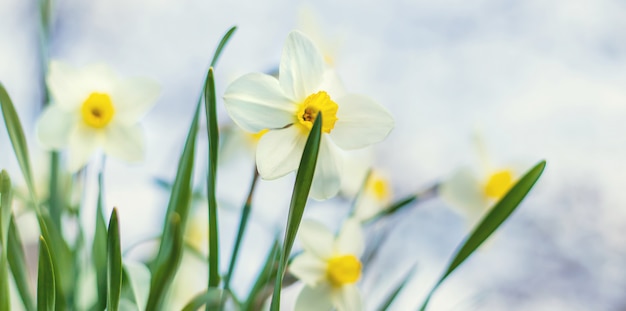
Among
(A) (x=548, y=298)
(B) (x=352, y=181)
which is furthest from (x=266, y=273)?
(A) (x=548, y=298)

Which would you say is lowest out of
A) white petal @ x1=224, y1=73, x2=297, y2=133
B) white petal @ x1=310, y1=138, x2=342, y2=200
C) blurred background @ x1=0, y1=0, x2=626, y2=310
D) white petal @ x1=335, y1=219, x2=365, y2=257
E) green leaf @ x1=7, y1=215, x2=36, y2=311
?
blurred background @ x1=0, y1=0, x2=626, y2=310

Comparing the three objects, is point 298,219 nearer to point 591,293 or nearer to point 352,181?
point 352,181

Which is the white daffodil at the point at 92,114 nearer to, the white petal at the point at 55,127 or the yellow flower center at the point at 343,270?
the white petal at the point at 55,127

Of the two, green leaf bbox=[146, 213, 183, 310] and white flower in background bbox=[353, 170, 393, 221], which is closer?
green leaf bbox=[146, 213, 183, 310]

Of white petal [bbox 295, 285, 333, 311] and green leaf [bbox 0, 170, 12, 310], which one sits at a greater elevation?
green leaf [bbox 0, 170, 12, 310]

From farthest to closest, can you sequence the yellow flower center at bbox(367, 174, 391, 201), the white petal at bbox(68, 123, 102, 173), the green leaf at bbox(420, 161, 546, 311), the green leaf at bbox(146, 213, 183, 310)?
1. the yellow flower center at bbox(367, 174, 391, 201)
2. the white petal at bbox(68, 123, 102, 173)
3. the green leaf at bbox(420, 161, 546, 311)
4. the green leaf at bbox(146, 213, 183, 310)

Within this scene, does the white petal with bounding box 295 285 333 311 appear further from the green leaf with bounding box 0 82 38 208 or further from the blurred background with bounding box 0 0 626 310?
the blurred background with bounding box 0 0 626 310

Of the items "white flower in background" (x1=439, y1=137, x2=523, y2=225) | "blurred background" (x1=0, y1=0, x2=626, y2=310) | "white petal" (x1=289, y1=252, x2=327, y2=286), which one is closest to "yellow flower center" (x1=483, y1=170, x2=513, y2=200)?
"white flower in background" (x1=439, y1=137, x2=523, y2=225)
